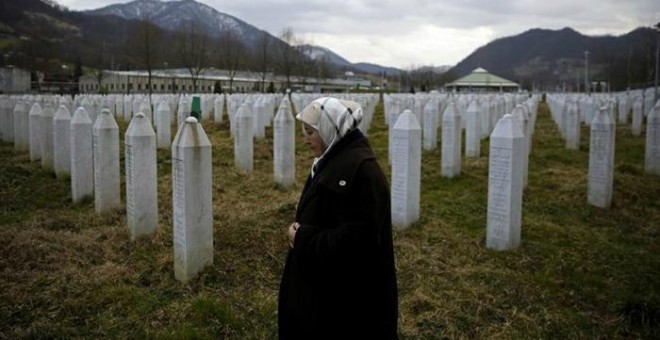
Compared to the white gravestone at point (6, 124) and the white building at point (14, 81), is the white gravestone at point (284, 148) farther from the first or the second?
the white building at point (14, 81)

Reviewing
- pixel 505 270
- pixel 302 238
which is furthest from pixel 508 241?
pixel 302 238

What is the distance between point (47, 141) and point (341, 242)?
402 inches

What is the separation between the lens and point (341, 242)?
2938mm

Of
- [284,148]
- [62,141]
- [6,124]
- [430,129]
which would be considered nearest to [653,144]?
[430,129]

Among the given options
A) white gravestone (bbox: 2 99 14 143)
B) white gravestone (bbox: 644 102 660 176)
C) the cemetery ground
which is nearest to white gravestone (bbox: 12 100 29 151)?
white gravestone (bbox: 2 99 14 143)

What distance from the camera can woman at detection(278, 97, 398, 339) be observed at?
2.94 m

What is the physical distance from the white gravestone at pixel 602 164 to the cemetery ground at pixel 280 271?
215mm

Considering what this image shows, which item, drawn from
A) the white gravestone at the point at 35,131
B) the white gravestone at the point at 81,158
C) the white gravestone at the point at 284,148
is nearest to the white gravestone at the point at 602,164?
the white gravestone at the point at 284,148

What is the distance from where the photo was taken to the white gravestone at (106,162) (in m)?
7.73

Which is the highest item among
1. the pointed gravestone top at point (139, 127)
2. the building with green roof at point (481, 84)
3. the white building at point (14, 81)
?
the building with green roof at point (481, 84)

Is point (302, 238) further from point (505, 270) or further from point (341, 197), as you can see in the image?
point (505, 270)

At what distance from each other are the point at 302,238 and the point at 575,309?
128 inches

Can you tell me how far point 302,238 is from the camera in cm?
311

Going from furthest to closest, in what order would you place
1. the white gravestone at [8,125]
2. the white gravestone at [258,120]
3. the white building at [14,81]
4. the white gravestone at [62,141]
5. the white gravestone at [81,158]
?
1. the white building at [14,81]
2. the white gravestone at [8,125]
3. the white gravestone at [258,120]
4. the white gravestone at [62,141]
5. the white gravestone at [81,158]
